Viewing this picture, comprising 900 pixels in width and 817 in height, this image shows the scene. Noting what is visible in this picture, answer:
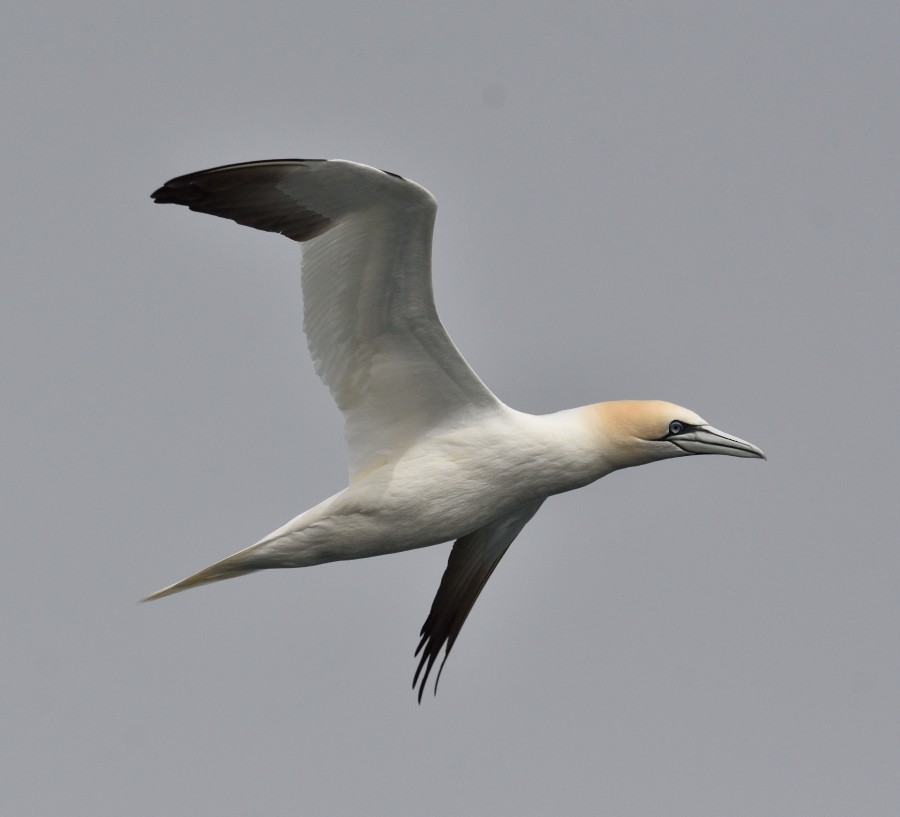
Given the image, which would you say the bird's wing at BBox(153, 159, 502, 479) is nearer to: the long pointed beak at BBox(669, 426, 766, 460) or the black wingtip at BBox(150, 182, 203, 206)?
the black wingtip at BBox(150, 182, 203, 206)

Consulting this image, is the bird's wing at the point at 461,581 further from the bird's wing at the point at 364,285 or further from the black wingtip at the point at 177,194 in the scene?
the black wingtip at the point at 177,194

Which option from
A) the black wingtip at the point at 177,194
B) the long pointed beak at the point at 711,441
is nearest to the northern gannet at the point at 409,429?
the long pointed beak at the point at 711,441

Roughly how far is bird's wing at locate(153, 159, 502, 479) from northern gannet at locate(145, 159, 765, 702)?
0.5 inches

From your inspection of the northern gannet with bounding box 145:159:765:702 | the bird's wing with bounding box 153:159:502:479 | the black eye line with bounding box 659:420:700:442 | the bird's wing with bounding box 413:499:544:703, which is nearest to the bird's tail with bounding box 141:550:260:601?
the northern gannet with bounding box 145:159:765:702

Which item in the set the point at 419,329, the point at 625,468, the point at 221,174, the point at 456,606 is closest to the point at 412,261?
the point at 419,329

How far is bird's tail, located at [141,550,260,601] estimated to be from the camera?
51.5ft

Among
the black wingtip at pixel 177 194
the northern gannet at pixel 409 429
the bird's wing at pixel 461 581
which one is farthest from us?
the bird's wing at pixel 461 581

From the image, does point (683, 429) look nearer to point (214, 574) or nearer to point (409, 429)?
point (409, 429)

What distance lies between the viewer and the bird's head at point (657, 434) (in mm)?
15711

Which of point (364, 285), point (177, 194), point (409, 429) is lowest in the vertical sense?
point (409, 429)

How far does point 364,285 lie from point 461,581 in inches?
151

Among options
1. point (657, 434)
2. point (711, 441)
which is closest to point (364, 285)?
point (657, 434)

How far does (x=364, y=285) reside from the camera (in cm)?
1496

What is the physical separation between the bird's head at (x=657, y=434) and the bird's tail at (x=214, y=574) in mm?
3255
